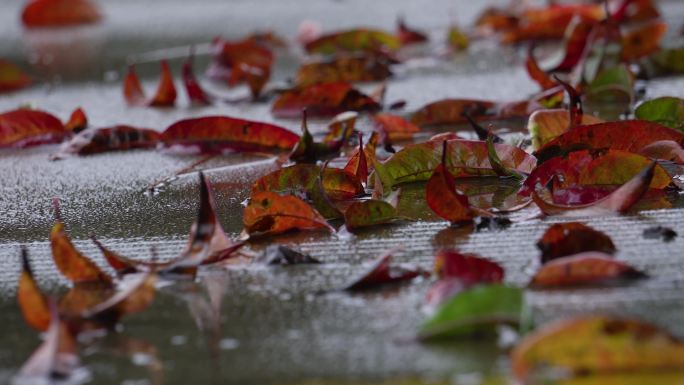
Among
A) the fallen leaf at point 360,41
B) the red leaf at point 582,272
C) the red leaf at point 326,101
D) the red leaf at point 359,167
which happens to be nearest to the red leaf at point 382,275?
the red leaf at point 582,272

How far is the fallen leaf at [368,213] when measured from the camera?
1207 millimetres

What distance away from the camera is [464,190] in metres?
1.38

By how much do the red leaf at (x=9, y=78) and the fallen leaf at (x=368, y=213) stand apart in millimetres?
1815

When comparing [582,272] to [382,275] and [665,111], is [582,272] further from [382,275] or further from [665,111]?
[665,111]

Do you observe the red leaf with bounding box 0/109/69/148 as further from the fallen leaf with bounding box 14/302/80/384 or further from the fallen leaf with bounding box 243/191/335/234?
the fallen leaf with bounding box 14/302/80/384

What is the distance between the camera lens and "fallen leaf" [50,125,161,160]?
1856mm

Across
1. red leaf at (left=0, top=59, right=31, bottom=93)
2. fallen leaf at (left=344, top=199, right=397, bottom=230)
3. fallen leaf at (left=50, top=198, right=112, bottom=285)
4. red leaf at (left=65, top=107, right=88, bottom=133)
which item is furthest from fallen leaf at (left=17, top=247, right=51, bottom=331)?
red leaf at (left=0, top=59, right=31, bottom=93)

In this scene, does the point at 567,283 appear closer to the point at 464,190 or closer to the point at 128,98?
the point at 464,190

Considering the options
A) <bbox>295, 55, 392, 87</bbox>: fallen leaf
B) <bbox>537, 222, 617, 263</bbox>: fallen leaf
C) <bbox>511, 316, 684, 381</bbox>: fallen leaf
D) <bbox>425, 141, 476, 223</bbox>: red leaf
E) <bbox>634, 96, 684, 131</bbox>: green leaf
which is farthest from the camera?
<bbox>295, 55, 392, 87</bbox>: fallen leaf

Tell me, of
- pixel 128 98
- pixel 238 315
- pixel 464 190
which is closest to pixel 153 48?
pixel 128 98

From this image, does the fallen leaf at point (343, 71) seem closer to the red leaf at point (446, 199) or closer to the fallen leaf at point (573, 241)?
the red leaf at point (446, 199)

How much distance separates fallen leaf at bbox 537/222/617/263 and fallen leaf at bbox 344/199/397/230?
22 cm

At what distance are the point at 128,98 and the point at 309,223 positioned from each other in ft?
4.13

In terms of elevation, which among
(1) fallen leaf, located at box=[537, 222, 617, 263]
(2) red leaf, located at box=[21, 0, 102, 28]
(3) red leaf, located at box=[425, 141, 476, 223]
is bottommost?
(1) fallen leaf, located at box=[537, 222, 617, 263]
